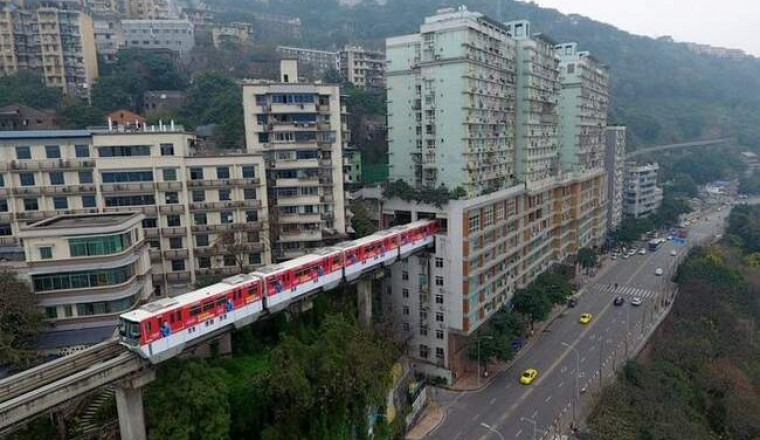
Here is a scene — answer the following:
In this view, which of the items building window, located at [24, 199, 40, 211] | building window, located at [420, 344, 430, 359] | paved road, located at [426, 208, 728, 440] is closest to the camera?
building window, located at [24, 199, 40, 211]

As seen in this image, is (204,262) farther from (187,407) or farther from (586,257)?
(586,257)

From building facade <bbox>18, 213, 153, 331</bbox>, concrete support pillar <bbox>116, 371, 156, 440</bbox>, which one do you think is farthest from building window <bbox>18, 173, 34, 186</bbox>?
concrete support pillar <bbox>116, 371, 156, 440</bbox>

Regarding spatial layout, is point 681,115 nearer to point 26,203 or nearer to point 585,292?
point 585,292

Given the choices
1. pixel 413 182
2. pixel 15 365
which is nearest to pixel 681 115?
pixel 413 182

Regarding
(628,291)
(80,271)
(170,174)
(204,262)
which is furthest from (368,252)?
(628,291)

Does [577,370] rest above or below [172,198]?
below

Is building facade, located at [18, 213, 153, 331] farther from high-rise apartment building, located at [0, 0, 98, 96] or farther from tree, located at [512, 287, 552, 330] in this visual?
high-rise apartment building, located at [0, 0, 98, 96]

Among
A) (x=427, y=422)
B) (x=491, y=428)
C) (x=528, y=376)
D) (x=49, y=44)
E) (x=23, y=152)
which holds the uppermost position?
(x=49, y=44)
